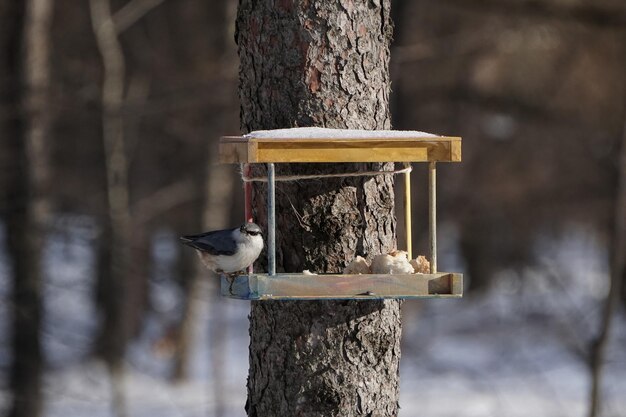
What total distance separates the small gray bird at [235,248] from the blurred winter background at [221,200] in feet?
19.2

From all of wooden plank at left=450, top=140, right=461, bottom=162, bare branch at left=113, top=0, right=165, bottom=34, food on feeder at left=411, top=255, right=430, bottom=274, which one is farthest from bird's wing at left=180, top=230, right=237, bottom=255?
bare branch at left=113, top=0, right=165, bottom=34

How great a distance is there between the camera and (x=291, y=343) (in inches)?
144

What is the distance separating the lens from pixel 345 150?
132 inches

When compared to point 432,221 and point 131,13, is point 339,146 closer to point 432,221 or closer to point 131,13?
point 432,221

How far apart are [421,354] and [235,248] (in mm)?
9496

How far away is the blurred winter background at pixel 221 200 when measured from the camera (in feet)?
32.2

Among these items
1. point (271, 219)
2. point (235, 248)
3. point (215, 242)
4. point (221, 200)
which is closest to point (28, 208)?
point (221, 200)

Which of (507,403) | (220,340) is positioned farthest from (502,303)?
(220,340)

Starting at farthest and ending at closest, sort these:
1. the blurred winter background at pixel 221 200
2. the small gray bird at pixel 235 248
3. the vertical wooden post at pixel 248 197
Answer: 1. the blurred winter background at pixel 221 200
2. the vertical wooden post at pixel 248 197
3. the small gray bird at pixel 235 248

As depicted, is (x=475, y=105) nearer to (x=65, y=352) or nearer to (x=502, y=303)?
(x=502, y=303)

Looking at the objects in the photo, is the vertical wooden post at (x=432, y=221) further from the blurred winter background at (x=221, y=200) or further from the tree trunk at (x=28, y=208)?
the tree trunk at (x=28, y=208)

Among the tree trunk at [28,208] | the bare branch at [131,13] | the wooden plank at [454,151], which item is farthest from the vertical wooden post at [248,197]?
the bare branch at [131,13]

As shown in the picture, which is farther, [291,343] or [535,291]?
[535,291]

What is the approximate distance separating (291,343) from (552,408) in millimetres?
8362
